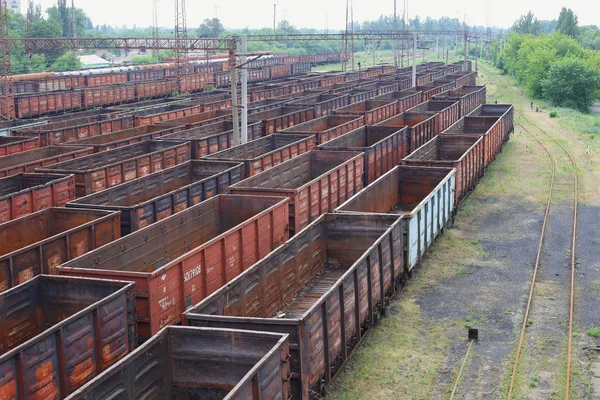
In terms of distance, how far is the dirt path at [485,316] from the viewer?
1502 cm

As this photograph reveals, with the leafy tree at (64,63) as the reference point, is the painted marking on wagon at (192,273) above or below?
below

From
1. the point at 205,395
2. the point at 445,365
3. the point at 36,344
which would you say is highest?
the point at 36,344

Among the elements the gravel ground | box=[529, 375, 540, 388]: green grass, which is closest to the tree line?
the gravel ground

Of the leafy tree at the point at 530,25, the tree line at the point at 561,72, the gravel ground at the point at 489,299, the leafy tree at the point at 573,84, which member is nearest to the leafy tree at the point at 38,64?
the tree line at the point at 561,72

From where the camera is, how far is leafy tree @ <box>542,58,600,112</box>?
75812 millimetres

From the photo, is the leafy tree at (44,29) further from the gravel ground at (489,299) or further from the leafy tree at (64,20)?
the gravel ground at (489,299)

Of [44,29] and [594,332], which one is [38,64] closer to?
[44,29]

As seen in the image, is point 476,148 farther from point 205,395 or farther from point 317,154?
point 205,395

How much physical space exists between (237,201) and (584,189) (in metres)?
20.0

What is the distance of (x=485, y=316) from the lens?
1866 cm

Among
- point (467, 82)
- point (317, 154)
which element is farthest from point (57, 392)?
point (467, 82)

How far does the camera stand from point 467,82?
77312mm

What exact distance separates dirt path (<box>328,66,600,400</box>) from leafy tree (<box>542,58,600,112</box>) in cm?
4879

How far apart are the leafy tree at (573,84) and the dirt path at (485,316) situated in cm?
4879
